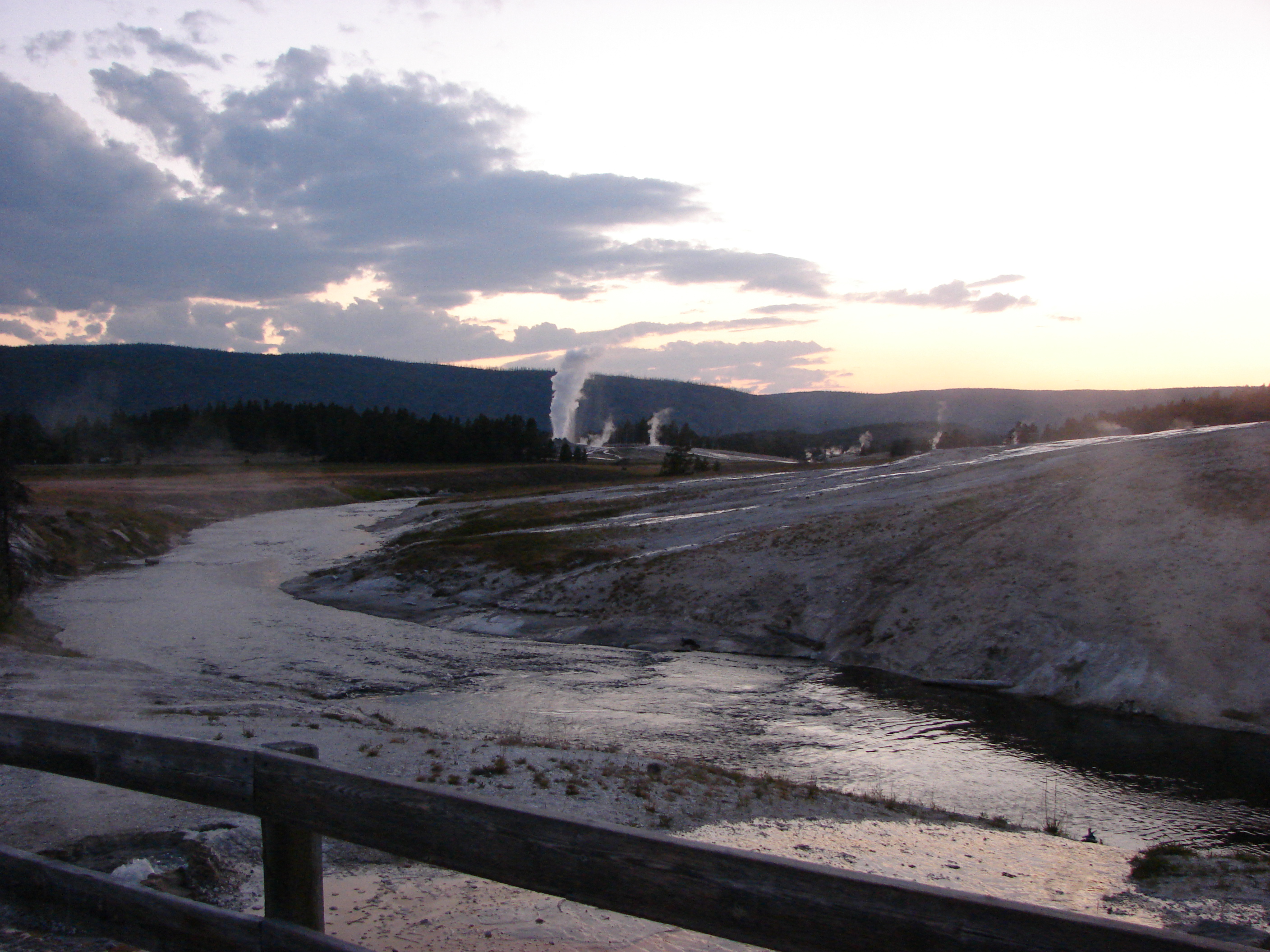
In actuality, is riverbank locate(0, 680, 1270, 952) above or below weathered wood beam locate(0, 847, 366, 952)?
below

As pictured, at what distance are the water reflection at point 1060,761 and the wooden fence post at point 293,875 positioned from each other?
42.9 ft

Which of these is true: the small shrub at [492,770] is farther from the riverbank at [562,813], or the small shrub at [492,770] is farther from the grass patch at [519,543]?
the grass patch at [519,543]

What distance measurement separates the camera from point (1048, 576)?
89.2 ft

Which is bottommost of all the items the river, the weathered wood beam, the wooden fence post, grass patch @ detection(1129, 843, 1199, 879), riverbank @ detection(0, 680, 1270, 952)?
the river

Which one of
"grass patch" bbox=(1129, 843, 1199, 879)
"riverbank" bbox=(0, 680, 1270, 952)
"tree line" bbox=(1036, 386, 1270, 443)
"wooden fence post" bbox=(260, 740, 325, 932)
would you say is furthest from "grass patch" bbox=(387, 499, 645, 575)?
"tree line" bbox=(1036, 386, 1270, 443)

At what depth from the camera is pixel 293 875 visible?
391 cm

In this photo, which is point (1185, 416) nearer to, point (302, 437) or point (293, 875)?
point (293, 875)

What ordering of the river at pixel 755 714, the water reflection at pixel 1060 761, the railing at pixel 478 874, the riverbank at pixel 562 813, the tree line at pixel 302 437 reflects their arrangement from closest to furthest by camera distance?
the railing at pixel 478 874
the riverbank at pixel 562 813
the water reflection at pixel 1060 761
the river at pixel 755 714
the tree line at pixel 302 437

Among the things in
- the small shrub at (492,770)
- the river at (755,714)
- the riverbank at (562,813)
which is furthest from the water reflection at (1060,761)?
the small shrub at (492,770)

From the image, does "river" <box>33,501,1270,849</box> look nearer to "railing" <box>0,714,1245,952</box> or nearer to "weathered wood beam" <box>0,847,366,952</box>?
"weathered wood beam" <box>0,847,366,952</box>

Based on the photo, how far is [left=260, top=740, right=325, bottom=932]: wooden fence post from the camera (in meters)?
3.87

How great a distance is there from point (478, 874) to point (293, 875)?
995mm

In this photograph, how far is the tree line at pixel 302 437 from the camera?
152m

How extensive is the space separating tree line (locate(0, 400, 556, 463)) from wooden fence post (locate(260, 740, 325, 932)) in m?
145
